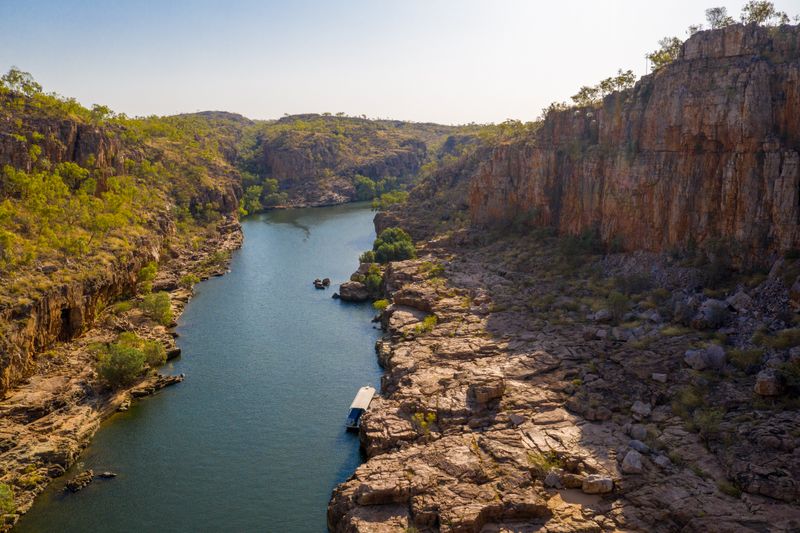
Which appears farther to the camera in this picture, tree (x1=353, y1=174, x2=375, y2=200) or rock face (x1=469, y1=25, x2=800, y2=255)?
tree (x1=353, y1=174, x2=375, y2=200)

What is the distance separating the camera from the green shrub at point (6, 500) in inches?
1213

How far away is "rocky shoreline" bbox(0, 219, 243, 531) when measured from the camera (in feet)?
112

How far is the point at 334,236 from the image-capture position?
107 metres

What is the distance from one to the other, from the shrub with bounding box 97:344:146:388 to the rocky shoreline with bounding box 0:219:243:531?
79cm

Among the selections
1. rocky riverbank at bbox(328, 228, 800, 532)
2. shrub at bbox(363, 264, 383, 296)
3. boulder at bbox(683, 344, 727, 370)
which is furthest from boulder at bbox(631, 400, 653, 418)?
shrub at bbox(363, 264, 383, 296)

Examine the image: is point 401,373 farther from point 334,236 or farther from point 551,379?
point 334,236

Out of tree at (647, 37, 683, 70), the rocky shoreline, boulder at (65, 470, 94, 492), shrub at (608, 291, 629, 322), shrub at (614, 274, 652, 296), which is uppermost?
tree at (647, 37, 683, 70)

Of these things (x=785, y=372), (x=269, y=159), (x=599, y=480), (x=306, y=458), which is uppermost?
(x=269, y=159)

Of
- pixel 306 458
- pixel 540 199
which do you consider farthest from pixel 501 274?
pixel 306 458

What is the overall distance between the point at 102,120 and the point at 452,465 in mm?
84943

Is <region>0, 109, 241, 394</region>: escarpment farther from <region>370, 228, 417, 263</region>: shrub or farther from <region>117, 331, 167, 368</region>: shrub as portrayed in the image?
<region>370, 228, 417, 263</region>: shrub

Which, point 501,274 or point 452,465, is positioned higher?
point 501,274

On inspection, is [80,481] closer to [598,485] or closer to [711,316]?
[598,485]

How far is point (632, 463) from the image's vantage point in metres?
29.8
